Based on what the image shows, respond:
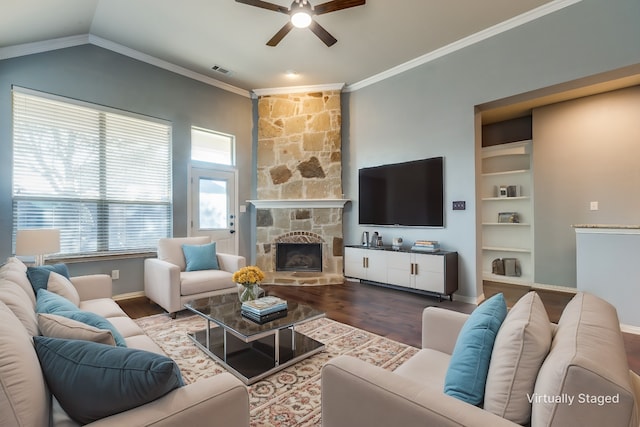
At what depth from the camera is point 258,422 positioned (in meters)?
1.61

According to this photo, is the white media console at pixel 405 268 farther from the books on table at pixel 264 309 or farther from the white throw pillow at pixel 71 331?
the white throw pillow at pixel 71 331

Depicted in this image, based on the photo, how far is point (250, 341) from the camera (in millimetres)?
2094

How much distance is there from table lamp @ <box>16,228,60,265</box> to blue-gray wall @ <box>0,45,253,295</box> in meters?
0.83

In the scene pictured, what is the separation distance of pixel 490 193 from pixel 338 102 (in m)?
3.24

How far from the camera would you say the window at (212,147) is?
4.77 meters

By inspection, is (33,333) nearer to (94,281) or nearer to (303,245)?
(94,281)

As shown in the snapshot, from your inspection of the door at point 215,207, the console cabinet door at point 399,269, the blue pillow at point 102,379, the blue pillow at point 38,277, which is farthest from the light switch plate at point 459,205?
the blue pillow at point 38,277

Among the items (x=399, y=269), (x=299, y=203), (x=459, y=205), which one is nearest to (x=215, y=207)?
(x=299, y=203)

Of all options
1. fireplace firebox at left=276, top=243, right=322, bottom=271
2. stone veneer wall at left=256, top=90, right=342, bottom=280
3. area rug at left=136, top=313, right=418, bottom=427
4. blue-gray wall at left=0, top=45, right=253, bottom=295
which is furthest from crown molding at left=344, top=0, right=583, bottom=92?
area rug at left=136, top=313, right=418, bottom=427

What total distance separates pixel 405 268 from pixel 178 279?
293 centimetres

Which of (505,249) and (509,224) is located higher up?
(509,224)

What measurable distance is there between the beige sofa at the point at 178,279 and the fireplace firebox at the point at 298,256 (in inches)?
57.8

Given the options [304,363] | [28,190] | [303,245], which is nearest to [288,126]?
[303,245]

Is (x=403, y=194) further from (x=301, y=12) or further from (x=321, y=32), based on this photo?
(x=301, y=12)
